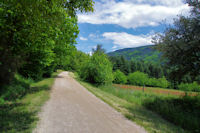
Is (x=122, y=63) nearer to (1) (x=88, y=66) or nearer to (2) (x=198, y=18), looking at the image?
(1) (x=88, y=66)

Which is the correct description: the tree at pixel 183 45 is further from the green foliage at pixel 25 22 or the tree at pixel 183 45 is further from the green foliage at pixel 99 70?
the green foliage at pixel 99 70

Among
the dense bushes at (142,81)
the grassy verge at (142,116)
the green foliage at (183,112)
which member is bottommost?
the dense bushes at (142,81)

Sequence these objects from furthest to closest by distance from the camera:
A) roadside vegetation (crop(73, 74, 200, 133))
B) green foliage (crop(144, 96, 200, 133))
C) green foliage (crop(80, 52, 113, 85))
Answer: green foliage (crop(80, 52, 113, 85)) → green foliage (crop(144, 96, 200, 133)) → roadside vegetation (crop(73, 74, 200, 133))

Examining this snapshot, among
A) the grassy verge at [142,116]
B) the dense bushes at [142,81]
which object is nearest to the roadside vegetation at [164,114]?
the grassy verge at [142,116]

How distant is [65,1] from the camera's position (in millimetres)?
4605

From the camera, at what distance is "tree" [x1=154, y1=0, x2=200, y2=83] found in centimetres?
1008

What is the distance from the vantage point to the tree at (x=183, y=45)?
1008 cm

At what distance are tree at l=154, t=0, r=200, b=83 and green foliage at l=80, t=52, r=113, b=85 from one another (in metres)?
13.5

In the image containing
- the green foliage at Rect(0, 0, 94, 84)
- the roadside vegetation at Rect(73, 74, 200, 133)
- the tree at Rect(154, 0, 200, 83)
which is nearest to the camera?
the green foliage at Rect(0, 0, 94, 84)

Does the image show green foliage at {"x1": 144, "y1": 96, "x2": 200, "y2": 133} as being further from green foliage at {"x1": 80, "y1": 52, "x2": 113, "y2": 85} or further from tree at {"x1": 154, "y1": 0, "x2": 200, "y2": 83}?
green foliage at {"x1": 80, "y1": 52, "x2": 113, "y2": 85}

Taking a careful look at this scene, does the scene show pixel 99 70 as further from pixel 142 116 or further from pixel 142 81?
pixel 142 81

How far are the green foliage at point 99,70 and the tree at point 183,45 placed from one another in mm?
13543

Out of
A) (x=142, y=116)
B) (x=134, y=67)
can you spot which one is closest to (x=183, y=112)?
(x=142, y=116)

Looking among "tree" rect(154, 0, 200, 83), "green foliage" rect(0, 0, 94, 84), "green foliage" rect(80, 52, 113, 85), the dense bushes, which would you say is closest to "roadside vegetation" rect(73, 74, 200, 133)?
"tree" rect(154, 0, 200, 83)
